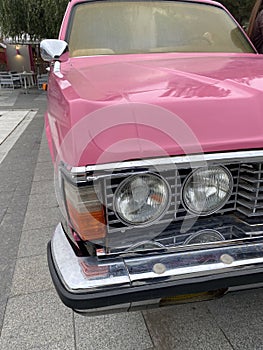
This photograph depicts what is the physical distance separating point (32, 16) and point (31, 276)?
13.8 m

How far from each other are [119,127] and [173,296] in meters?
0.68

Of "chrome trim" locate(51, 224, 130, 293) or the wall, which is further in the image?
the wall

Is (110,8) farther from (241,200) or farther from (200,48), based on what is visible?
(241,200)

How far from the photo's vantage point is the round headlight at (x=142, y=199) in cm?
129

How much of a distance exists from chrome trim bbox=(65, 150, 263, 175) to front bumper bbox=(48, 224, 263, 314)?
14.3 inches

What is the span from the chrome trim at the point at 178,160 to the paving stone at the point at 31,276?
1.29 m

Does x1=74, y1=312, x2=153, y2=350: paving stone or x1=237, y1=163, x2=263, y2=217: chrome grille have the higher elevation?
x1=237, y1=163, x2=263, y2=217: chrome grille

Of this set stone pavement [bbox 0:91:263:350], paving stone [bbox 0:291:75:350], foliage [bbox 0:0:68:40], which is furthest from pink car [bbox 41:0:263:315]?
foliage [bbox 0:0:68:40]

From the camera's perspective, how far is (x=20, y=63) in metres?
16.6

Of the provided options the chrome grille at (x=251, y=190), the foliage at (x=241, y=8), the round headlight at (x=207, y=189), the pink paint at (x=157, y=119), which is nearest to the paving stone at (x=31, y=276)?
the pink paint at (x=157, y=119)

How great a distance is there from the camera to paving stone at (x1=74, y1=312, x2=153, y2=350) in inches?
69.1

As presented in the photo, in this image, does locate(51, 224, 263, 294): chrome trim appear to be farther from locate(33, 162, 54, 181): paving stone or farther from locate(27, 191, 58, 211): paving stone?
locate(33, 162, 54, 181): paving stone

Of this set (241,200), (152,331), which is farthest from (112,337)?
(241,200)

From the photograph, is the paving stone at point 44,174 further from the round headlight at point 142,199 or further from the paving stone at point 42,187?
the round headlight at point 142,199
